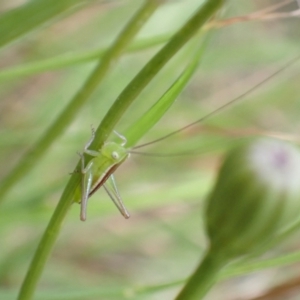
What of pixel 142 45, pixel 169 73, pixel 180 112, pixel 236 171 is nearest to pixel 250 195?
pixel 236 171

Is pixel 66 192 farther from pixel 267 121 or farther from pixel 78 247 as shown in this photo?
pixel 267 121

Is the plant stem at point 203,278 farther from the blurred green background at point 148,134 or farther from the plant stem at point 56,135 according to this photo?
the blurred green background at point 148,134

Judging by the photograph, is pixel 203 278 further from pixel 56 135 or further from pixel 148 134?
pixel 148 134

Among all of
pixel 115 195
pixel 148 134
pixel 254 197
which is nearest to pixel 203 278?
pixel 254 197

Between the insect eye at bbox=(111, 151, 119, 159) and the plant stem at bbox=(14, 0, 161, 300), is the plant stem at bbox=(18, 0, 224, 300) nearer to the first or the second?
the plant stem at bbox=(14, 0, 161, 300)

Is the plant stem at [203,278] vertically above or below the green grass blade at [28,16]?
below

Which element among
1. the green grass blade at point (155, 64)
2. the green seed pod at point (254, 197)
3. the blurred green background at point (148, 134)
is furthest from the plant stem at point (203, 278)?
the blurred green background at point (148, 134)
